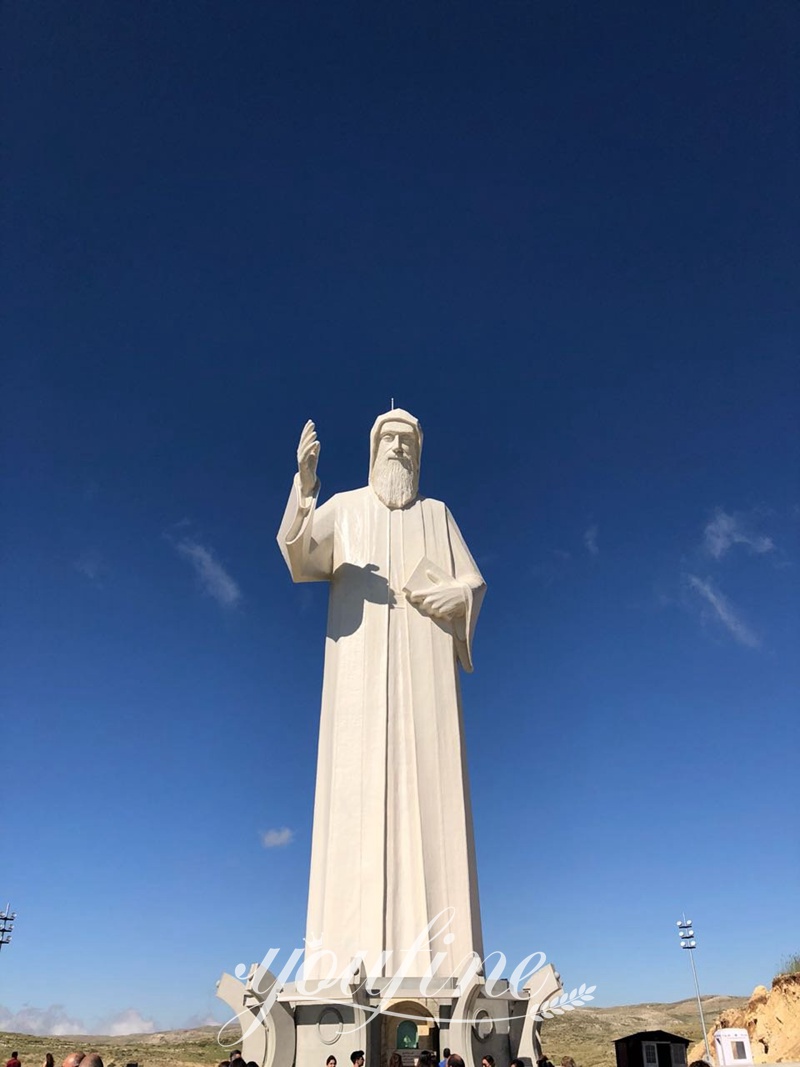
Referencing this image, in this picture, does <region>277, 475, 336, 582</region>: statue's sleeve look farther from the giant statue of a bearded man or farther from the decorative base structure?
the decorative base structure

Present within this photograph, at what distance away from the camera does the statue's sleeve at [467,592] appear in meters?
14.1

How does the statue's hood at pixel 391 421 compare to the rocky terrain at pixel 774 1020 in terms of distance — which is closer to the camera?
the statue's hood at pixel 391 421

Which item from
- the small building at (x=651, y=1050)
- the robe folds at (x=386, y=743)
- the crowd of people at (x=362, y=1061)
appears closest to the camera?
the crowd of people at (x=362, y=1061)

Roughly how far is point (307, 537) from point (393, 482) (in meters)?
2.33

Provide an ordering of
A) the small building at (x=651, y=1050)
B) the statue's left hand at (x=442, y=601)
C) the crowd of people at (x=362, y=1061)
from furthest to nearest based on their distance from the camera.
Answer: the small building at (x=651, y=1050) → the statue's left hand at (x=442, y=601) → the crowd of people at (x=362, y=1061)

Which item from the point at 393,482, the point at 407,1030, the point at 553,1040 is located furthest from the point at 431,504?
the point at 553,1040

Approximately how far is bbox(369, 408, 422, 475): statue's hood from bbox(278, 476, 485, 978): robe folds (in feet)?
3.23

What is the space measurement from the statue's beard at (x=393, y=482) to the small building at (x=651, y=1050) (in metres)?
12.9

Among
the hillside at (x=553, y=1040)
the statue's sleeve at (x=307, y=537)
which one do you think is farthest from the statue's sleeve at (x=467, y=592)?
the hillside at (x=553, y=1040)

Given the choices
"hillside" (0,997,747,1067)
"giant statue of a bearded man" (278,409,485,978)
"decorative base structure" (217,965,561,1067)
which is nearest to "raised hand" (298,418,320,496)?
"giant statue of a bearded man" (278,409,485,978)

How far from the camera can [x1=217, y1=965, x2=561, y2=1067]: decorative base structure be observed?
9766 millimetres

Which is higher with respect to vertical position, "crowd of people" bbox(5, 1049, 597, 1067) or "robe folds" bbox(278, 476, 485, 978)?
"robe folds" bbox(278, 476, 485, 978)

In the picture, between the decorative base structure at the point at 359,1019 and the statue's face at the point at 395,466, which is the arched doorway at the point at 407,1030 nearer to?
the decorative base structure at the point at 359,1019

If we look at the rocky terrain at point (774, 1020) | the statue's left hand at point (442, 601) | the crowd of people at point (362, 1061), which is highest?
the statue's left hand at point (442, 601)
